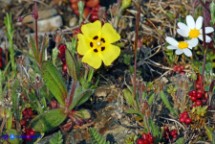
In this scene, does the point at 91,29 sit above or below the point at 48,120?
above

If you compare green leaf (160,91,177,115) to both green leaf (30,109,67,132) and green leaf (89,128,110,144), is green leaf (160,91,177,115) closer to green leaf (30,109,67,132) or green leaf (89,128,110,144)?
green leaf (89,128,110,144)

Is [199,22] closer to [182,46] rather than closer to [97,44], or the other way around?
[182,46]

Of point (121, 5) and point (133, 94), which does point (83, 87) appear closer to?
point (133, 94)

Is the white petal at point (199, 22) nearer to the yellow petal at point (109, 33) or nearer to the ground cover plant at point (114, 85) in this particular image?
the ground cover plant at point (114, 85)

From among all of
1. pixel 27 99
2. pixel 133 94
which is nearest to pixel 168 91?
pixel 133 94

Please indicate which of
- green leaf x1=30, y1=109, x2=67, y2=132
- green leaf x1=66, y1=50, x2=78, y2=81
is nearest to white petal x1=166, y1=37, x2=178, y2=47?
green leaf x1=66, y1=50, x2=78, y2=81

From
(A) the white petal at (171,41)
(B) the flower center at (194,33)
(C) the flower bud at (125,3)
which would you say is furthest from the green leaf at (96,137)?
(C) the flower bud at (125,3)

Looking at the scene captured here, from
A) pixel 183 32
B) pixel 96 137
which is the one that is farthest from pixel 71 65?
pixel 183 32
